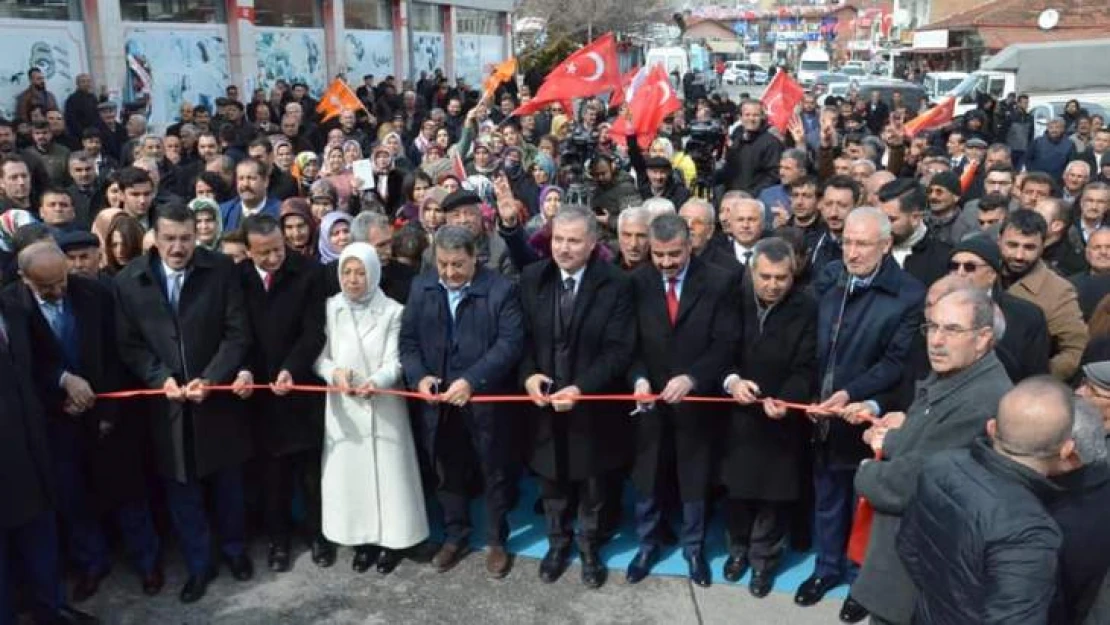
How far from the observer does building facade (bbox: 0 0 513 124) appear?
14.0m

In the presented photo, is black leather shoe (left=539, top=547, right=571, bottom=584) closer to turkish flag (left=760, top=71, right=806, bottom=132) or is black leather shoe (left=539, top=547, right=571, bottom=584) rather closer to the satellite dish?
turkish flag (left=760, top=71, right=806, bottom=132)

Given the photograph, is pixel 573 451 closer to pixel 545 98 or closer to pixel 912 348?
pixel 912 348

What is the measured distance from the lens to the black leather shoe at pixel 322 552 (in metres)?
5.11

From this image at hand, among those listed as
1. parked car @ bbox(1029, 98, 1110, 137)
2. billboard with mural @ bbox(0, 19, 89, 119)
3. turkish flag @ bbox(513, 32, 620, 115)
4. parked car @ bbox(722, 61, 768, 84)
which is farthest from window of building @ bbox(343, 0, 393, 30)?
parked car @ bbox(722, 61, 768, 84)

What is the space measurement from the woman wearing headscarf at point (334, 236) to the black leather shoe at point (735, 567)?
285 centimetres

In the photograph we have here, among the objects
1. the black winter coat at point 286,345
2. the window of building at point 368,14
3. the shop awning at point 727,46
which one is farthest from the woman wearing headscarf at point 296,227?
the shop awning at point 727,46

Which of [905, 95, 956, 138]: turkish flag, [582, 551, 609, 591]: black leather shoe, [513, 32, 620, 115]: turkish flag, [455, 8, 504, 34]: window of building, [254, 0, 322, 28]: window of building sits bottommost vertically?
[582, 551, 609, 591]: black leather shoe

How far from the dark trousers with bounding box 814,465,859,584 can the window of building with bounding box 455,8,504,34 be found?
2810 cm

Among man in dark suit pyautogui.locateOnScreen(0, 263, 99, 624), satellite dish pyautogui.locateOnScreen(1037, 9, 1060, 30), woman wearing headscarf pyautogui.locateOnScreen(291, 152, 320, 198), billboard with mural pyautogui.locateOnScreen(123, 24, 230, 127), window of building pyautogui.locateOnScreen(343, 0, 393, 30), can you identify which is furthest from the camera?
satellite dish pyautogui.locateOnScreen(1037, 9, 1060, 30)

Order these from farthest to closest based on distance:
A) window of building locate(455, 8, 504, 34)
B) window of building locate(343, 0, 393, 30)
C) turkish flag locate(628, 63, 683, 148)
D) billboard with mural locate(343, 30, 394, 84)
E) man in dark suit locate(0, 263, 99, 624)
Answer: window of building locate(455, 8, 504, 34) → window of building locate(343, 0, 393, 30) → billboard with mural locate(343, 30, 394, 84) → turkish flag locate(628, 63, 683, 148) → man in dark suit locate(0, 263, 99, 624)

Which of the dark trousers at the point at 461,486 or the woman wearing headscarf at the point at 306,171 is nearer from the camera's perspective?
the dark trousers at the point at 461,486

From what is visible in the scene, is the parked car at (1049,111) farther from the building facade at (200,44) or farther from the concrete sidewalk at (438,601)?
the concrete sidewalk at (438,601)

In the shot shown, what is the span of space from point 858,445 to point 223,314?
3.08 m

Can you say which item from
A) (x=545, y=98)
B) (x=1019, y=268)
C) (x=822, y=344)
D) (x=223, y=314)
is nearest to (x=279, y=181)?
(x=545, y=98)
